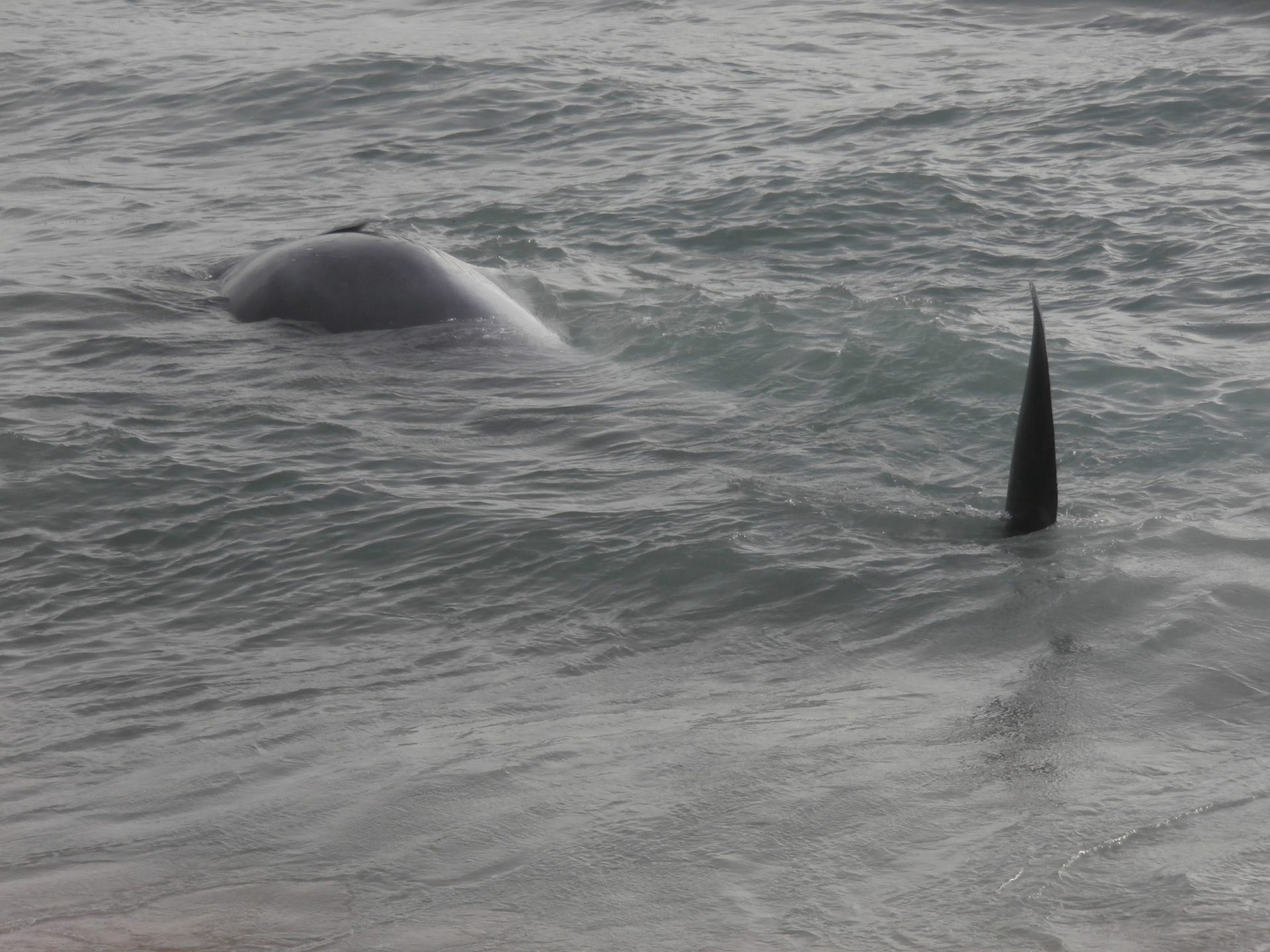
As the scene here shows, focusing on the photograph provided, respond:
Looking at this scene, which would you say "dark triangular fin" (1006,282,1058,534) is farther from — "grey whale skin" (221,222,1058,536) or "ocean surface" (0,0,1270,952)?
"grey whale skin" (221,222,1058,536)

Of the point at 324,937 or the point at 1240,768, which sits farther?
the point at 1240,768

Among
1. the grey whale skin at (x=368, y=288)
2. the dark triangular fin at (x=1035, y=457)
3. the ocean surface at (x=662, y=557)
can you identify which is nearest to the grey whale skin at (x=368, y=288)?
the grey whale skin at (x=368, y=288)

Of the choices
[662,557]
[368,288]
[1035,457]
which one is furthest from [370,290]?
[1035,457]

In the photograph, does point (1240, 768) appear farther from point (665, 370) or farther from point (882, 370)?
point (665, 370)

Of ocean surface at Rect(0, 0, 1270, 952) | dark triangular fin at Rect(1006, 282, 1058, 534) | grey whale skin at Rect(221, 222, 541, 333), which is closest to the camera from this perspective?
ocean surface at Rect(0, 0, 1270, 952)

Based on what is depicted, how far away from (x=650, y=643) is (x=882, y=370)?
10.7 feet

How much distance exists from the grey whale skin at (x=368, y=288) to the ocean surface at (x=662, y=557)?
186mm

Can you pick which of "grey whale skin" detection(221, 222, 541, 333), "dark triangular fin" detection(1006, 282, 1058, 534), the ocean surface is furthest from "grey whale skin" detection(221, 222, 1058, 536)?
"dark triangular fin" detection(1006, 282, 1058, 534)

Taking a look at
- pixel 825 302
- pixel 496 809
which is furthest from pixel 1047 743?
pixel 825 302

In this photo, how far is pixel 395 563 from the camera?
6.09 metres

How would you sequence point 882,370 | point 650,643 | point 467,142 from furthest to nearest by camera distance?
point 467,142 → point 882,370 → point 650,643

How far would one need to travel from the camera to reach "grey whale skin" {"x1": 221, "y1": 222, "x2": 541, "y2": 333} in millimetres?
8586

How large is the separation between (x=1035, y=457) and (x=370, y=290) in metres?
4.36

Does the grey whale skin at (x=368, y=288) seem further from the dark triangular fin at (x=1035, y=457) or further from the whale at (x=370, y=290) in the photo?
the dark triangular fin at (x=1035, y=457)
